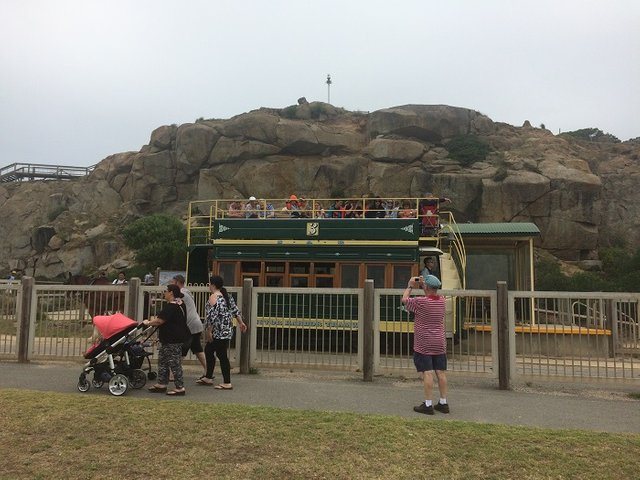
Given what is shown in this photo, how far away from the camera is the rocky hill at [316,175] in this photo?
43.3 m

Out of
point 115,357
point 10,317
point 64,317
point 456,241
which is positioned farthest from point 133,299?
point 456,241

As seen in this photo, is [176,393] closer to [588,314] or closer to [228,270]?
[588,314]

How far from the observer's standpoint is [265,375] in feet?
32.1

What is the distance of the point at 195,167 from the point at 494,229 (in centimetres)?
3942

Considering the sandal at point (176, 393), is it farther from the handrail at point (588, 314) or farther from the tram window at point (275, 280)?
the tram window at point (275, 280)

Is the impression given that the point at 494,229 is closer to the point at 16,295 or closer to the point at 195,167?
the point at 16,295

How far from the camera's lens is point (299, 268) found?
14453 mm

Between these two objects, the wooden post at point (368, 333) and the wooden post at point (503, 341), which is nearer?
the wooden post at point (503, 341)

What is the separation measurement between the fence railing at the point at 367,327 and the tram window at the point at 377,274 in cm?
315

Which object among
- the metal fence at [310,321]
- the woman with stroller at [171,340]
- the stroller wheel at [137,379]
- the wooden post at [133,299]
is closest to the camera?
the woman with stroller at [171,340]

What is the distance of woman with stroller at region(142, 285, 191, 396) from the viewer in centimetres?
A: 791

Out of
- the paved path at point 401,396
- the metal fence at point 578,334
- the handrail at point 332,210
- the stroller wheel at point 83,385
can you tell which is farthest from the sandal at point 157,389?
the handrail at point 332,210

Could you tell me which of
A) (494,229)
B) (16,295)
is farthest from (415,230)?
(16,295)

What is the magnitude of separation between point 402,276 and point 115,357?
7.70 meters
